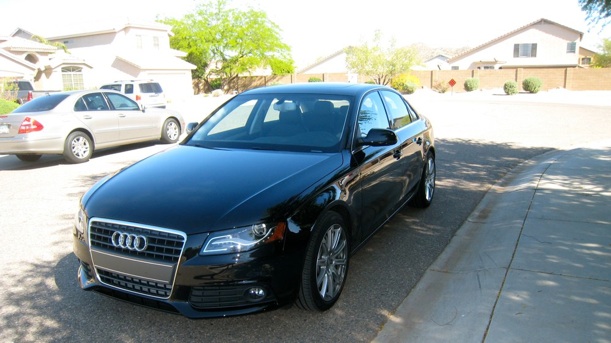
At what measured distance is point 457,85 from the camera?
48188 millimetres

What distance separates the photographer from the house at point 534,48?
59.0 m

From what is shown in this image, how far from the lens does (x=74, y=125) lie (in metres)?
10.3

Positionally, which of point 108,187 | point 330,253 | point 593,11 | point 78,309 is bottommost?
point 78,309

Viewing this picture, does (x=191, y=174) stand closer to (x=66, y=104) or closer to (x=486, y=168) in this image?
(x=486, y=168)

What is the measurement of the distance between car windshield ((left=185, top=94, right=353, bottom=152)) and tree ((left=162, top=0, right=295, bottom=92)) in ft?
170

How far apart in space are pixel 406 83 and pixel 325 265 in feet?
140

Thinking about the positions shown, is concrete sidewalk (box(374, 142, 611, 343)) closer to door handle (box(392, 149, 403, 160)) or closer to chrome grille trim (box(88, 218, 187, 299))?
door handle (box(392, 149, 403, 160))

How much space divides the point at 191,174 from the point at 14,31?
203 feet

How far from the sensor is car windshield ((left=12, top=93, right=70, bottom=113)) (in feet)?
33.6

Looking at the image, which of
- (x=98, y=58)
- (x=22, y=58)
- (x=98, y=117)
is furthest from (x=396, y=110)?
(x=98, y=58)

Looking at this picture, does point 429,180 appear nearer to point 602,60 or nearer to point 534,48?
point 534,48

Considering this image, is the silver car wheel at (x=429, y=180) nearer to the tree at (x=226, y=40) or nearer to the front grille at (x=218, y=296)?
the front grille at (x=218, y=296)

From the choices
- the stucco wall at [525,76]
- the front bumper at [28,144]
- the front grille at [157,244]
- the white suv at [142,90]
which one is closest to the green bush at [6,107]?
A: the white suv at [142,90]

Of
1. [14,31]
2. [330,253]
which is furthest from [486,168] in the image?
[14,31]
